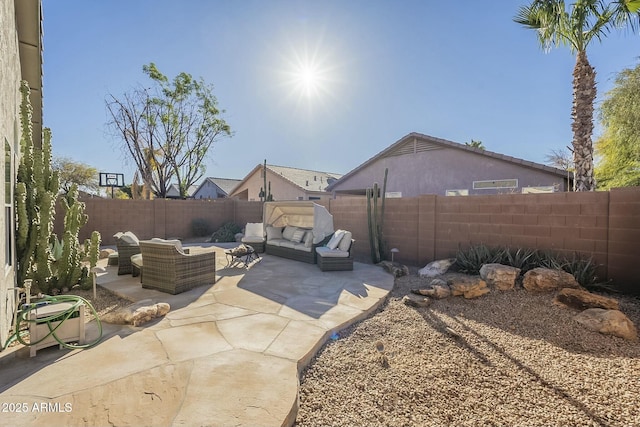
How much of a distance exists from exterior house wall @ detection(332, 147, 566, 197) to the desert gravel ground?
28.0 feet

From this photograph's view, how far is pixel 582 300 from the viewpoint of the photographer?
177 inches

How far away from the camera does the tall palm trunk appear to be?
7.84m

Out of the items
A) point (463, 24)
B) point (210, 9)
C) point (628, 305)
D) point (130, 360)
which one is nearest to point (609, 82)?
point (463, 24)

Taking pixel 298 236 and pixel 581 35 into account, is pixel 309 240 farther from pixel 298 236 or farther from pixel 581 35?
pixel 581 35

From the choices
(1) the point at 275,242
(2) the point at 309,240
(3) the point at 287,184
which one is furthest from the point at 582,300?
(3) the point at 287,184

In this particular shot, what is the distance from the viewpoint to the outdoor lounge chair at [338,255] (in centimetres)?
748

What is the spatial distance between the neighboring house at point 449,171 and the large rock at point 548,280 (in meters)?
7.72

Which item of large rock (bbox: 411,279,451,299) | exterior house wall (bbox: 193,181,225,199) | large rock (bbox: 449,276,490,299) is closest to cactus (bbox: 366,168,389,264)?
large rock (bbox: 411,279,451,299)

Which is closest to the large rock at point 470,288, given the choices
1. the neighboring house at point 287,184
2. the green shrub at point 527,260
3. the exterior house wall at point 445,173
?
the green shrub at point 527,260

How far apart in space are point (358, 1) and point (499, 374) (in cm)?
964

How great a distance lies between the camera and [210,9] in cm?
848

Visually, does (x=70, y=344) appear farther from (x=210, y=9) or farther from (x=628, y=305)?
(x=210, y=9)

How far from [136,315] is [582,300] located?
691 cm

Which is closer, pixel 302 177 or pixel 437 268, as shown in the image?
pixel 437 268
